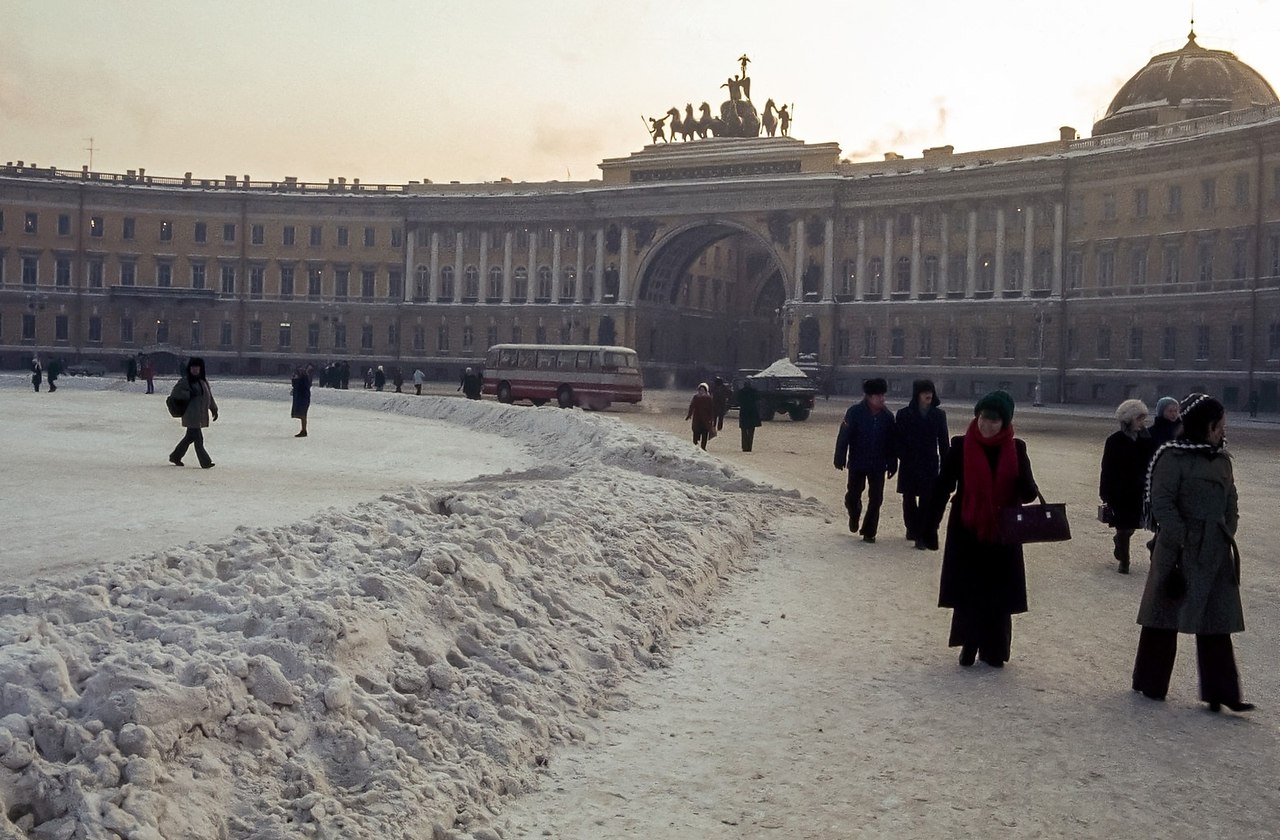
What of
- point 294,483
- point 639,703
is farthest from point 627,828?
point 294,483

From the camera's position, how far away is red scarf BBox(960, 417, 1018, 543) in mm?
8695

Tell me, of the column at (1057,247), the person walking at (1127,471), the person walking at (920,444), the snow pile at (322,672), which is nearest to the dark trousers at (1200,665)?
the snow pile at (322,672)

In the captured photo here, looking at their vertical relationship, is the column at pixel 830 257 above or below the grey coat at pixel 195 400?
above

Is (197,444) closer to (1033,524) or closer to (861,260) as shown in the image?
(1033,524)

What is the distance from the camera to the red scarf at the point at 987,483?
28.5ft

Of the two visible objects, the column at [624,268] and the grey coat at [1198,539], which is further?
the column at [624,268]

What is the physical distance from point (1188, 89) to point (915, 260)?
16033 millimetres

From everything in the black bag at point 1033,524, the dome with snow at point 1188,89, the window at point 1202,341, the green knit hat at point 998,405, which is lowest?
the black bag at point 1033,524

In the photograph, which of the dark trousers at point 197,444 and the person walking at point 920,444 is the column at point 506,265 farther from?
the person walking at point 920,444

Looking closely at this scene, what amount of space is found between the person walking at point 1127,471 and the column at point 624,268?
219ft

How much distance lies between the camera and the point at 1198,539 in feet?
25.2

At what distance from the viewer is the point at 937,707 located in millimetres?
7781

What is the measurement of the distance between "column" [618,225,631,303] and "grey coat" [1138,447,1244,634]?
71.5 meters

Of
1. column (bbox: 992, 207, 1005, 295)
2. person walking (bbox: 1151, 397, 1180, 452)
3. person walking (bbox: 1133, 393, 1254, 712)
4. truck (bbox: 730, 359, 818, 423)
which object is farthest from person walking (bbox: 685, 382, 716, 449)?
column (bbox: 992, 207, 1005, 295)
